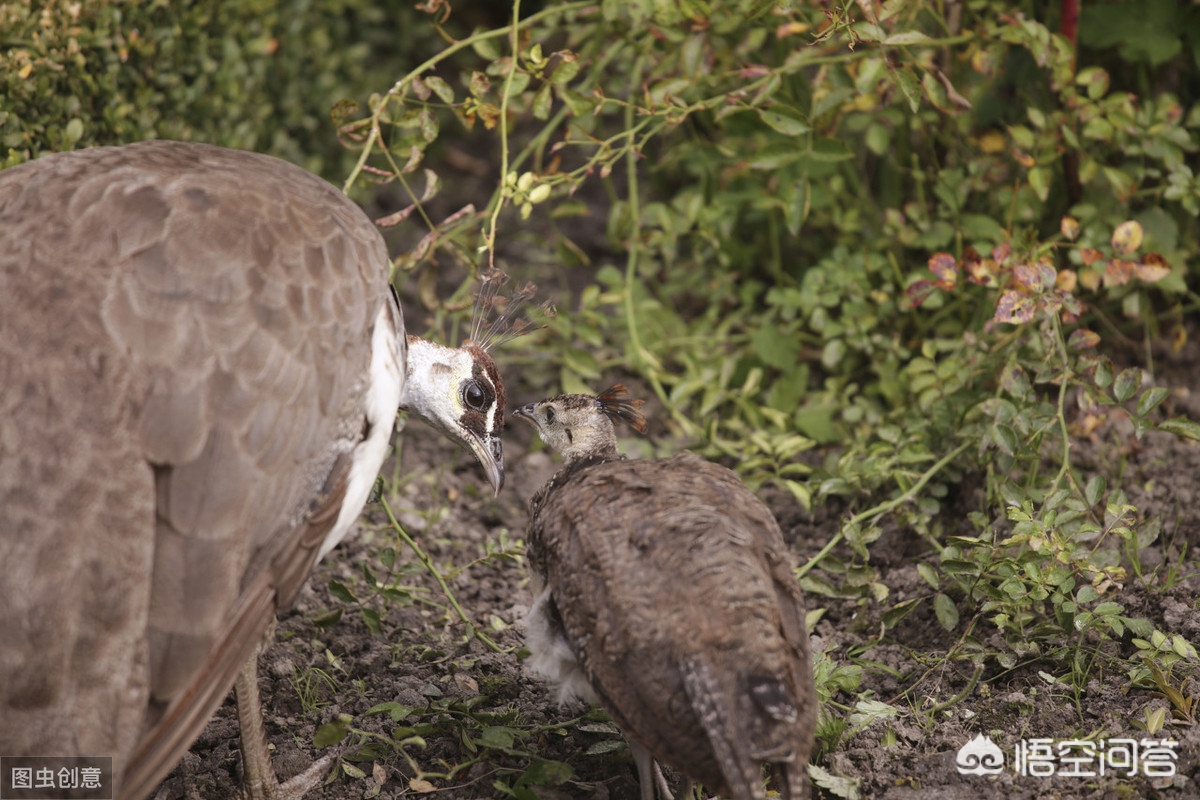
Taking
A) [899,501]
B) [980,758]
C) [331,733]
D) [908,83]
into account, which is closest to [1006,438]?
[899,501]

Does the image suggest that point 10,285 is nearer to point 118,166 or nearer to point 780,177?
point 118,166

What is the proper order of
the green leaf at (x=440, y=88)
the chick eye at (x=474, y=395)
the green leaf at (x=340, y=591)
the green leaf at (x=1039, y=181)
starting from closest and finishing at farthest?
the green leaf at (x=340, y=591), the green leaf at (x=440, y=88), the chick eye at (x=474, y=395), the green leaf at (x=1039, y=181)

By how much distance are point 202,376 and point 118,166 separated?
0.69m

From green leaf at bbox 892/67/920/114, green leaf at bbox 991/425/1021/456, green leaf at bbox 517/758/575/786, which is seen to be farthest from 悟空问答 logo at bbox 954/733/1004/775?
green leaf at bbox 892/67/920/114

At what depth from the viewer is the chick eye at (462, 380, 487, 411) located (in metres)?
3.54

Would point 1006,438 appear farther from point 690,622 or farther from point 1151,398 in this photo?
point 690,622

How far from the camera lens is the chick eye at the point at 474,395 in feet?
11.6

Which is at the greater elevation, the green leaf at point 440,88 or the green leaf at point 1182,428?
the green leaf at point 440,88

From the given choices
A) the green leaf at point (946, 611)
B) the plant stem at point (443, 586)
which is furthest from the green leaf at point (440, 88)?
the green leaf at point (946, 611)

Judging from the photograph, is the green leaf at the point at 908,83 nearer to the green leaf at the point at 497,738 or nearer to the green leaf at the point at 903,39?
the green leaf at the point at 903,39

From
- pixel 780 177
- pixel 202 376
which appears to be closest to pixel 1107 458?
pixel 780 177

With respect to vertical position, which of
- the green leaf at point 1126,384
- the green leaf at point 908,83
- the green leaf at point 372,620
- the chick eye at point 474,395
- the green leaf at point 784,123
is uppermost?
the green leaf at point 908,83

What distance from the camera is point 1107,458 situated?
3920mm

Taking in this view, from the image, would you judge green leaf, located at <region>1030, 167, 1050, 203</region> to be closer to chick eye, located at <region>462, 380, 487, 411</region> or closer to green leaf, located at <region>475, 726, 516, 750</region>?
chick eye, located at <region>462, 380, 487, 411</region>
